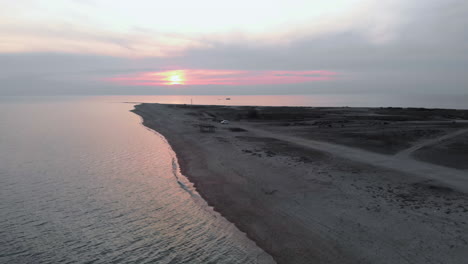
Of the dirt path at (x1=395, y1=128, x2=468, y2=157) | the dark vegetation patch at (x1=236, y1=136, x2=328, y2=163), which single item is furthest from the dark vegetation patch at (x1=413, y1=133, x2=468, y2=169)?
the dark vegetation patch at (x1=236, y1=136, x2=328, y2=163)

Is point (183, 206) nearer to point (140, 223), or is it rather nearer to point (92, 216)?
point (140, 223)

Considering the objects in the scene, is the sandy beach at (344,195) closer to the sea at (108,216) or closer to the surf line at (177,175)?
→ the surf line at (177,175)

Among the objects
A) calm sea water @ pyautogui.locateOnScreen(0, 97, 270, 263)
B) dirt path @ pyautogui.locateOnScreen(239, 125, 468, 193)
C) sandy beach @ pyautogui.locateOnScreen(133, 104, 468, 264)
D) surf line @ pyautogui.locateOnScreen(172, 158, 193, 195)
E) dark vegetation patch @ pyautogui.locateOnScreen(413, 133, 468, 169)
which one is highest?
dark vegetation patch @ pyautogui.locateOnScreen(413, 133, 468, 169)

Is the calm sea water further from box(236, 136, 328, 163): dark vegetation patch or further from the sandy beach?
box(236, 136, 328, 163): dark vegetation patch

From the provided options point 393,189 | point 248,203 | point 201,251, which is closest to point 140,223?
point 201,251

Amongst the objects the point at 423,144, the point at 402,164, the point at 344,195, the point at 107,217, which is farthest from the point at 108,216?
the point at 423,144

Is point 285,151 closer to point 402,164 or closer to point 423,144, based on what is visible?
point 402,164

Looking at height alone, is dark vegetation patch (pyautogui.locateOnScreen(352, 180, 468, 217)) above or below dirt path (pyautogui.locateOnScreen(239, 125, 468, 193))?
below

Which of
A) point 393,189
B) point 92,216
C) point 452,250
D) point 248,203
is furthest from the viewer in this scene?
point 393,189
